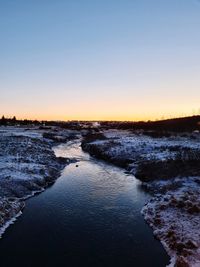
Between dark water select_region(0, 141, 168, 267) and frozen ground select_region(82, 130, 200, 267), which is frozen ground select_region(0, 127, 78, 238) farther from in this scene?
frozen ground select_region(82, 130, 200, 267)

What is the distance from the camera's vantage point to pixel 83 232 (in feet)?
64.6

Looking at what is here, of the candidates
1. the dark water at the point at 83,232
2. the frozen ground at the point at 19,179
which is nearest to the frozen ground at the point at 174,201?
the dark water at the point at 83,232

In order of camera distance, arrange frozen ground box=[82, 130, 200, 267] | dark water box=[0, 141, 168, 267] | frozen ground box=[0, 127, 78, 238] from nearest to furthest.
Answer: dark water box=[0, 141, 168, 267], frozen ground box=[82, 130, 200, 267], frozen ground box=[0, 127, 78, 238]

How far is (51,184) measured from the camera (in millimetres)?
32906

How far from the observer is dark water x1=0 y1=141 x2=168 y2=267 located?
1650 centimetres

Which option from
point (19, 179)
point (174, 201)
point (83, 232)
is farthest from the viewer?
point (19, 179)

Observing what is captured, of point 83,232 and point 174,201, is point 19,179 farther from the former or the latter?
point 174,201

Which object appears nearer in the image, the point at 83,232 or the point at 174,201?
the point at 83,232

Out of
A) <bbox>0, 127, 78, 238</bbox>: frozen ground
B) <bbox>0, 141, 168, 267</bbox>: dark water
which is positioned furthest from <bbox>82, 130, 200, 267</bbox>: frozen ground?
<bbox>0, 127, 78, 238</bbox>: frozen ground

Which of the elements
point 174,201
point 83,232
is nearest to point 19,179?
point 83,232

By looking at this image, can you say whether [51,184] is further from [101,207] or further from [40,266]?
[40,266]

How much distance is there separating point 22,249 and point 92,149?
4686cm

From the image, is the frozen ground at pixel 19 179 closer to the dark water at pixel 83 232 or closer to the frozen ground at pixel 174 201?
the dark water at pixel 83 232

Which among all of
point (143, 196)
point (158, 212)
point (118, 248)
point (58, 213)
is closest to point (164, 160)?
point (143, 196)
